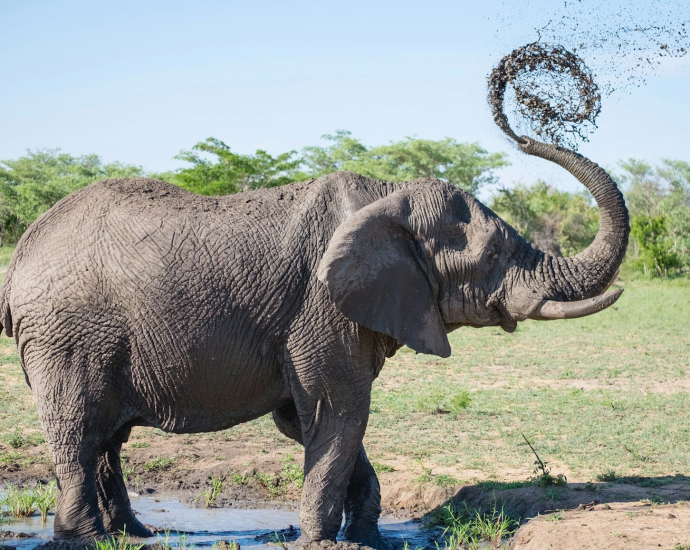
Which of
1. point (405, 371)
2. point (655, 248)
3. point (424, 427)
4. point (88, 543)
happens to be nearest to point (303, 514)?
point (88, 543)

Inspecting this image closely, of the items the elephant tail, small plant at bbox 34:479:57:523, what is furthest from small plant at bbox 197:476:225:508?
the elephant tail

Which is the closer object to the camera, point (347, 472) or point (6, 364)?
point (347, 472)

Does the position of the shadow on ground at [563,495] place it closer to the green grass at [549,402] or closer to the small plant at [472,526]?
the small plant at [472,526]

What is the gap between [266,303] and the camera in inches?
213

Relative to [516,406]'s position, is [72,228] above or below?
above

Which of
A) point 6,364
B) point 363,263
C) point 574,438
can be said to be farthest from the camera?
point 6,364

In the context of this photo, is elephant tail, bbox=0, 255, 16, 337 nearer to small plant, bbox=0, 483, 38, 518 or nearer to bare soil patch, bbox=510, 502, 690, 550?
small plant, bbox=0, 483, 38, 518

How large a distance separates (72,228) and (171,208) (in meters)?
0.62

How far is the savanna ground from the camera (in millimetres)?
6637

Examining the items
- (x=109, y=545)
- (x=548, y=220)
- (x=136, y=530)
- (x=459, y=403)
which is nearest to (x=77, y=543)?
(x=109, y=545)

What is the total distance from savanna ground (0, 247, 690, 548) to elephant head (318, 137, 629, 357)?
1.54m

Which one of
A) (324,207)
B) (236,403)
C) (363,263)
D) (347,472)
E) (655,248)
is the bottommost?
(347,472)

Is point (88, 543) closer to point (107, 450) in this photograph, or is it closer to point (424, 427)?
point (107, 450)

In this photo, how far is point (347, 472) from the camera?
18.3ft
